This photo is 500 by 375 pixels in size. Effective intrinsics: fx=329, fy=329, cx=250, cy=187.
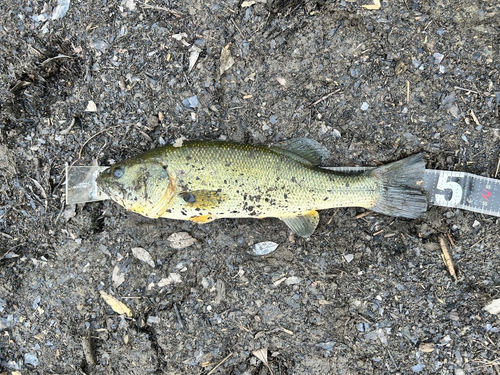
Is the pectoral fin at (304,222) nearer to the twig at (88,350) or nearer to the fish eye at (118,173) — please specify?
the fish eye at (118,173)

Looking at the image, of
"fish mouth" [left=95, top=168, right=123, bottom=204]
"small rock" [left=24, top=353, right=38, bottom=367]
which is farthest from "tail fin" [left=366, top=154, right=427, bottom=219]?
"small rock" [left=24, top=353, right=38, bottom=367]

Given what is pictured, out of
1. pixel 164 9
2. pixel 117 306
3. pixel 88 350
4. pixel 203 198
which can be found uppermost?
pixel 164 9

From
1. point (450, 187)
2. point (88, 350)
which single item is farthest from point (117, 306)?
point (450, 187)

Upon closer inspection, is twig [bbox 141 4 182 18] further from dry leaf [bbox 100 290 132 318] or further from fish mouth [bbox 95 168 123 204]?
dry leaf [bbox 100 290 132 318]

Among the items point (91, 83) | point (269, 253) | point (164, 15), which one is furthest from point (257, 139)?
point (91, 83)

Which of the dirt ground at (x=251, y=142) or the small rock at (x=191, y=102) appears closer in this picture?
the dirt ground at (x=251, y=142)

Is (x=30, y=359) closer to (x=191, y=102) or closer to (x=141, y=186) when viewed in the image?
(x=141, y=186)

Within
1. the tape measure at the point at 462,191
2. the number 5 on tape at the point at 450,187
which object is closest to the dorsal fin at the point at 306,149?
the tape measure at the point at 462,191
